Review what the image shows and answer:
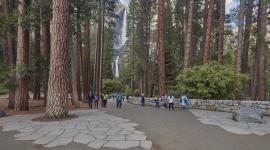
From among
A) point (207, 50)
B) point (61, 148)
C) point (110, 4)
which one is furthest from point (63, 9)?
point (110, 4)

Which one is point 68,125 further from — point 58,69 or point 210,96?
point 210,96

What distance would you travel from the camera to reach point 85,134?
8.14 metres

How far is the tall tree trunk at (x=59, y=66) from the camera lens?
37.5ft

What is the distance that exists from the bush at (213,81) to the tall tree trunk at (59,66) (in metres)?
7.80

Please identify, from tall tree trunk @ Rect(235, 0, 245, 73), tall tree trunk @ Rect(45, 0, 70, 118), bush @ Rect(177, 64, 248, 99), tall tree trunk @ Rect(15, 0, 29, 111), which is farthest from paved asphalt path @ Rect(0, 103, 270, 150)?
tall tree trunk @ Rect(235, 0, 245, 73)

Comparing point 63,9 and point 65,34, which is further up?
point 63,9

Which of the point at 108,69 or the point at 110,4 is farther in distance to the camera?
the point at 108,69

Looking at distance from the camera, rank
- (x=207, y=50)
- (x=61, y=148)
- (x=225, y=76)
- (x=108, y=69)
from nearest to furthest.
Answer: (x=61, y=148) < (x=225, y=76) < (x=207, y=50) < (x=108, y=69)

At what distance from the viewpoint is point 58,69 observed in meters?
11.6

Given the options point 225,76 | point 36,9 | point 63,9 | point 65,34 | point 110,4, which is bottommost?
point 225,76

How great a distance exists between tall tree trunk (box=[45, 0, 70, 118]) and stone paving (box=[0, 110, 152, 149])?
3.56ft

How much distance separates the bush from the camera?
52.7 ft

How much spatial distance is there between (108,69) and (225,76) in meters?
41.4

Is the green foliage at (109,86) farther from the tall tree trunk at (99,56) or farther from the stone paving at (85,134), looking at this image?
the stone paving at (85,134)
